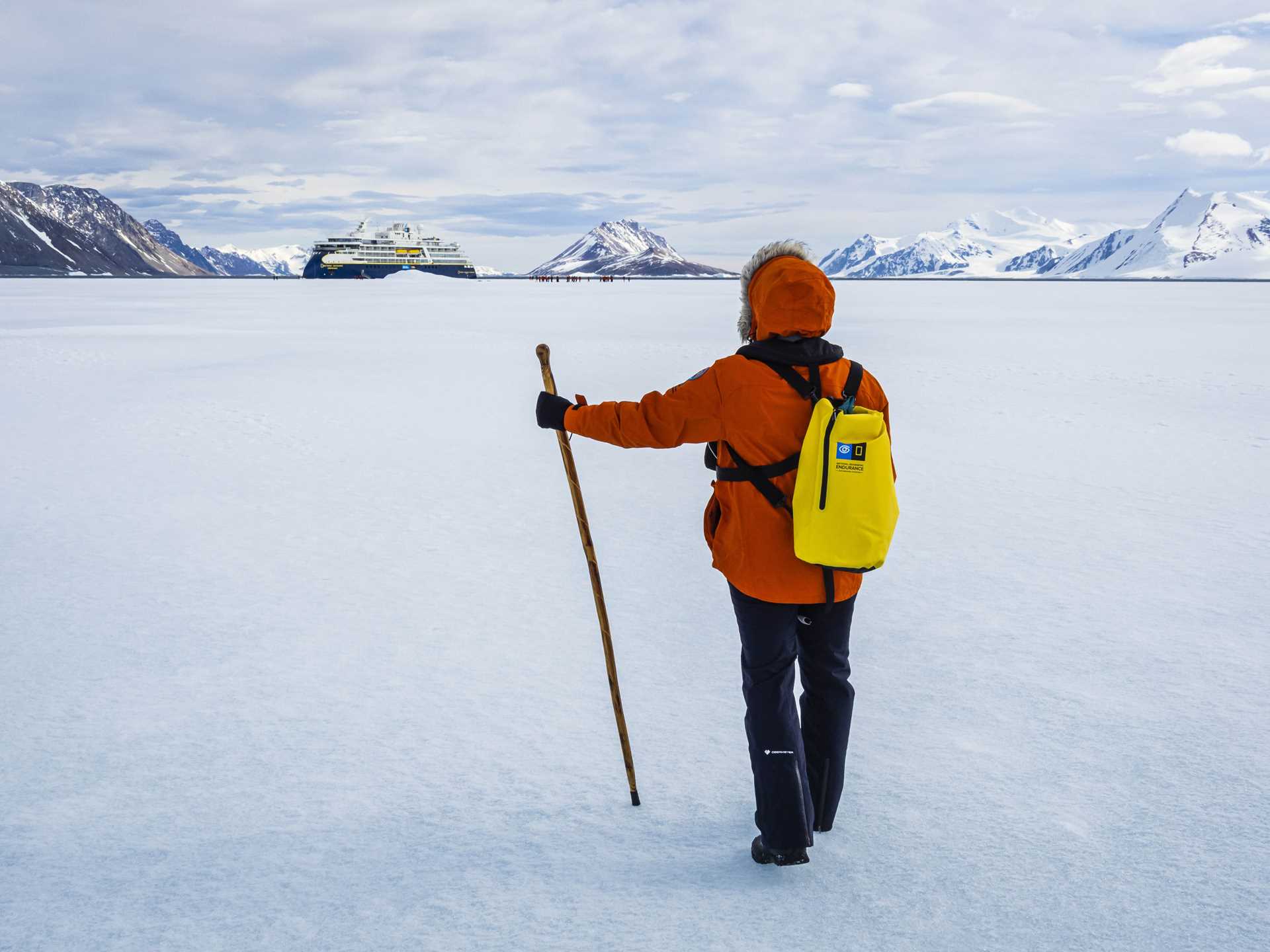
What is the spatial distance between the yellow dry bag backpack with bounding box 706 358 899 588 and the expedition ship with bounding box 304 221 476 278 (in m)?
122

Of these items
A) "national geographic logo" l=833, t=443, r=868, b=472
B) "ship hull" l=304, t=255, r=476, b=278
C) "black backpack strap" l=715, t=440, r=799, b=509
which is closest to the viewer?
"national geographic logo" l=833, t=443, r=868, b=472

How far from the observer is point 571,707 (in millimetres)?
3393

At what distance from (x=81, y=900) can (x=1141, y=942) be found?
2.55 meters

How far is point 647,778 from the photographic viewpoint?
114 inches

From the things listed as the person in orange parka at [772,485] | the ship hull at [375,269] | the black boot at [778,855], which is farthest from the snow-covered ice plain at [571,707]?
the ship hull at [375,269]

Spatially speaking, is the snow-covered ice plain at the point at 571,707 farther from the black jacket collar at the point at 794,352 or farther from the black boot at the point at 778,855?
the black jacket collar at the point at 794,352

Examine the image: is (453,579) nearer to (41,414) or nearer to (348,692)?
(348,692)

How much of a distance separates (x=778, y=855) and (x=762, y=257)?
1.55m

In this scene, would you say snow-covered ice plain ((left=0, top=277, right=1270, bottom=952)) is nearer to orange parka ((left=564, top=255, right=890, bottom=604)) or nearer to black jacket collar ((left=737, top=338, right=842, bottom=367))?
orange parka ((left=564, top=255, right=890, bottom=604))

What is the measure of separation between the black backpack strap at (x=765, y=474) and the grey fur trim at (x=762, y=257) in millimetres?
330

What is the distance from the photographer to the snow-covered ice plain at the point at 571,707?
2309mm

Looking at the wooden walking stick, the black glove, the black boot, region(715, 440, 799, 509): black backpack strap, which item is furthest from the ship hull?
the black boot

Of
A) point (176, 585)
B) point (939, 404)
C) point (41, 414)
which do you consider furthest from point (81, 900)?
point (939, 404)

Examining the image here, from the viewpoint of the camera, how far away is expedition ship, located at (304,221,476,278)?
120 m
